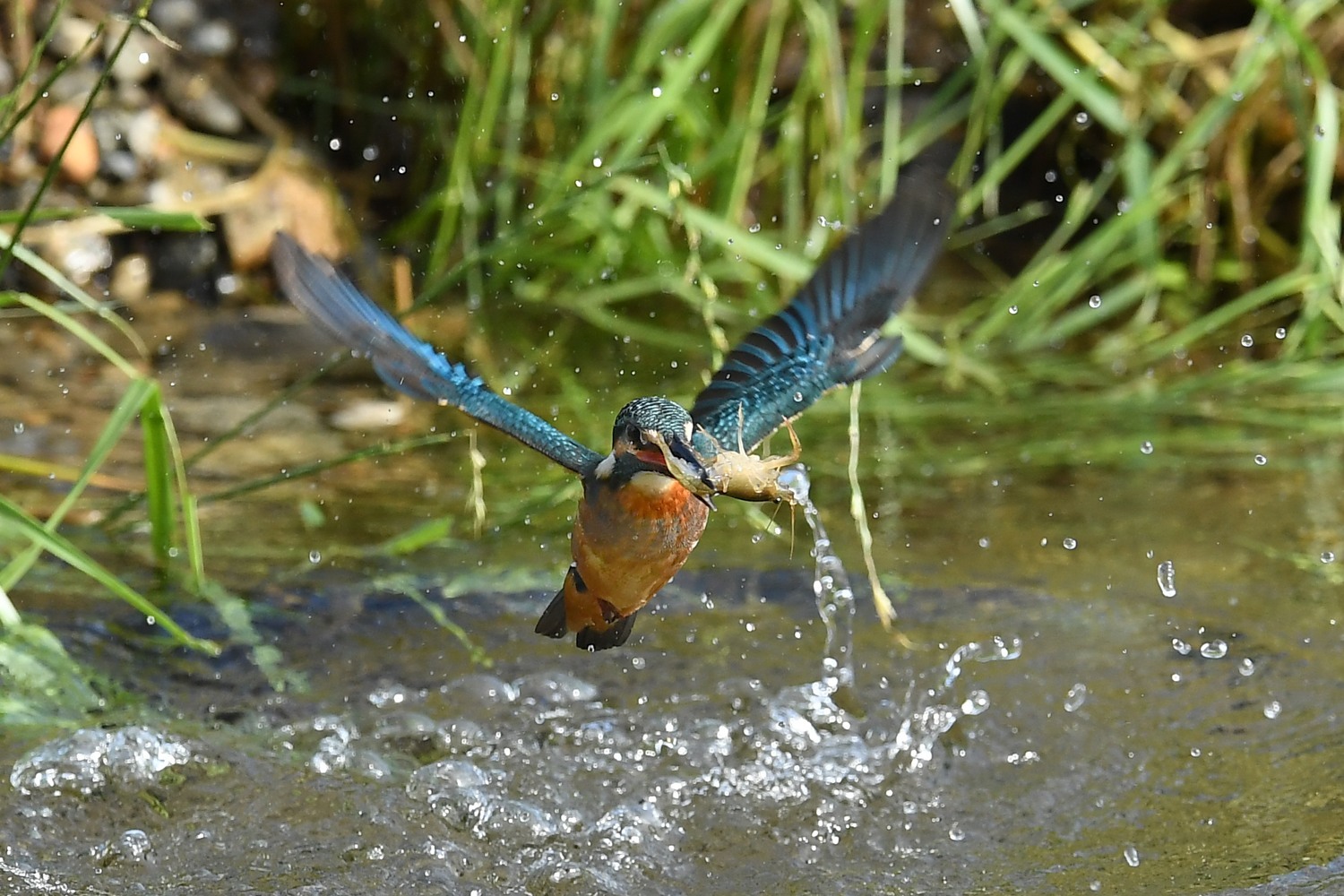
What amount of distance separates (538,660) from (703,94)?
2037 millimetres

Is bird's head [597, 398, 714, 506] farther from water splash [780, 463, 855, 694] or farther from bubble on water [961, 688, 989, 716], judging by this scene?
bubble on water [961, 688, 989, 716]

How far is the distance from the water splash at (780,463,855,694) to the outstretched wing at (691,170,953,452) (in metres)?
0.39

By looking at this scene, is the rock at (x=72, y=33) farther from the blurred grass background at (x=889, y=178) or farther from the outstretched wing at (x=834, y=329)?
the outstretched wing at (x=834, y=329)

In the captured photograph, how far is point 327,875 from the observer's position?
2250 mm

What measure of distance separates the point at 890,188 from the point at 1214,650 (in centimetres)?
172

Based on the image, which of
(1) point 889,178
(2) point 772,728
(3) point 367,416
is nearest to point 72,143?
(3) point 367,416

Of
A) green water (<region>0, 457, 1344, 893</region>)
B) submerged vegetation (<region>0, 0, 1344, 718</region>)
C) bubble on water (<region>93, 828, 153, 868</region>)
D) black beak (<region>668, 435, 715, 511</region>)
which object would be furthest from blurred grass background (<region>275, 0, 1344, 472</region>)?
black beak (<region>668, 435, 715, 511</region>)

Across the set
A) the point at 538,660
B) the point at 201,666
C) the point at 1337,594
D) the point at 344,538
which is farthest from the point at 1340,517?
the point at 201,666

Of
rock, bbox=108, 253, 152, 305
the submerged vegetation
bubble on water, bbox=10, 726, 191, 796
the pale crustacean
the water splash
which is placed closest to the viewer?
the pale crustacean

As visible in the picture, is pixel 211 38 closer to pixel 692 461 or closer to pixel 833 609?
pixel 833 609

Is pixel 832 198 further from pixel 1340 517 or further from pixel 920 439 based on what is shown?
pixel 1340 517

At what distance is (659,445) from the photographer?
6.28 feet

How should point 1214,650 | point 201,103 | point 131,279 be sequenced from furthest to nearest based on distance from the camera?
point 201,103 < point 131,279 < point 1214,650

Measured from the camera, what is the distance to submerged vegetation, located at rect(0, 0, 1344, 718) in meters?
4.16
